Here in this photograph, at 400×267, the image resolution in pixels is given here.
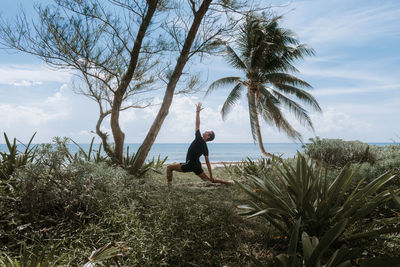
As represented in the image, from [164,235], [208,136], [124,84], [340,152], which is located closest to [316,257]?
[164,235]

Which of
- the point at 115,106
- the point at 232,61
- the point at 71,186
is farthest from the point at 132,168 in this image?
the point at 232,61

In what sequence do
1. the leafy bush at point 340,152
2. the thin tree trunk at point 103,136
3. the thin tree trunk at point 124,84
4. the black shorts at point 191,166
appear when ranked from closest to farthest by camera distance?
the black shorts at point 191,166
the thin tree trunk at point 124,84
the leafy bush at point 340,152
the thin tree trunk at point 103,136

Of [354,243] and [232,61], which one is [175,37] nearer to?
[354,243]

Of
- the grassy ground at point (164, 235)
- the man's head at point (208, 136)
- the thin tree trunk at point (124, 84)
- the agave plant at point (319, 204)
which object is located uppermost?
the thin tree trunk at point (124, 84)

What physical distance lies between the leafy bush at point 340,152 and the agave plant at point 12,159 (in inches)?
273

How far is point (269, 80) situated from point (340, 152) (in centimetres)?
822

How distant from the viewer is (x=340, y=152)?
8570mm

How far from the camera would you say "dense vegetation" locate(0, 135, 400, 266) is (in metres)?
3.42

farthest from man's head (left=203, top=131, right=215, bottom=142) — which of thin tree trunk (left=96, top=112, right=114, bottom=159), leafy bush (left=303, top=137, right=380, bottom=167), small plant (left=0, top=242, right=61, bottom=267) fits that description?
small plant (left=0, top=242, right=61, bottom=267)

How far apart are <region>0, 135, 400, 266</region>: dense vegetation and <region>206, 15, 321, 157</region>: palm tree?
415 inches

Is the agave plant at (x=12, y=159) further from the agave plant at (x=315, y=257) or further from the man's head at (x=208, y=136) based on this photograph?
the agave plant at (x=315, y=257)

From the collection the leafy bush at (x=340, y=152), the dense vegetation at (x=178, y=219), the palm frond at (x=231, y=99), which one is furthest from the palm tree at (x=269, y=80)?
the dense vegetation at (x=178, y=219)

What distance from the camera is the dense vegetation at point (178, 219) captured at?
342 cm

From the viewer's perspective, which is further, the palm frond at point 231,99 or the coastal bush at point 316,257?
the palm frond at point 231,99
